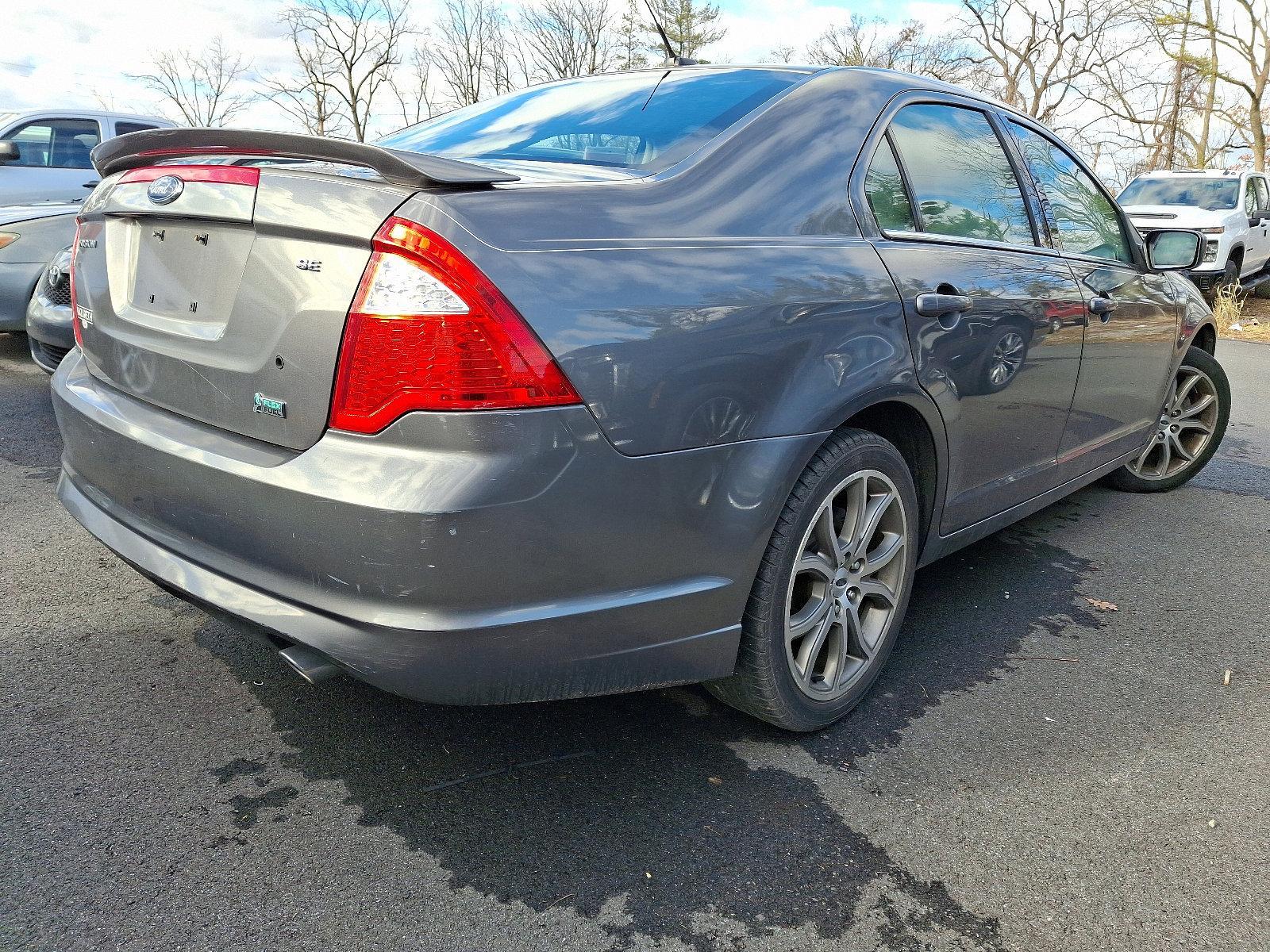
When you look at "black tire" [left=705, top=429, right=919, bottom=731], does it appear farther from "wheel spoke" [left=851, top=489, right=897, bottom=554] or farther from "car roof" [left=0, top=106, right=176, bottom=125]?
"car roof" [left=0, top=106, right=176, bottom=125]

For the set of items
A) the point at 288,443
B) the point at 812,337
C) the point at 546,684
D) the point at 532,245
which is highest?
the point at 532,245

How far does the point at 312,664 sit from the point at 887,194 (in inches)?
71.9

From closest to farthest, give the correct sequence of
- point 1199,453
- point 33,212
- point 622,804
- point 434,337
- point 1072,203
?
point 434,337 < point 622,804 < point 1072,203 < point 1199,453 < point 33,212

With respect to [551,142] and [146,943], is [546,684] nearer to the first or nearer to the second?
[146,943]

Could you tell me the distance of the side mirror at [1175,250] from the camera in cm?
390

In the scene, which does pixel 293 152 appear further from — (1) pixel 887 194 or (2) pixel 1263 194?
(2) pixel 1263 194

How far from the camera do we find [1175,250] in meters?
3.93

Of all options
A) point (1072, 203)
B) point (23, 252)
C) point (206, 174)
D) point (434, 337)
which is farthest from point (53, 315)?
point (1072, 203)

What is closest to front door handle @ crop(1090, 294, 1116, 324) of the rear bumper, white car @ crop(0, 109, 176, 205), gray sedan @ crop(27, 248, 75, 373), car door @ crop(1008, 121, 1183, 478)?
car door @ crop(1008, 121, 1183, 478)

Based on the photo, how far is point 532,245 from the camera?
5.69 ft

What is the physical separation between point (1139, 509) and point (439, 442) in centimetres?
394

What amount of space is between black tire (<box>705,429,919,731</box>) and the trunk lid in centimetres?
101

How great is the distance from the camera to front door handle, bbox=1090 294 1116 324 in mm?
3324

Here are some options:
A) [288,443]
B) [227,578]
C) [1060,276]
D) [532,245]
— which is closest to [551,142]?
[532,245]
